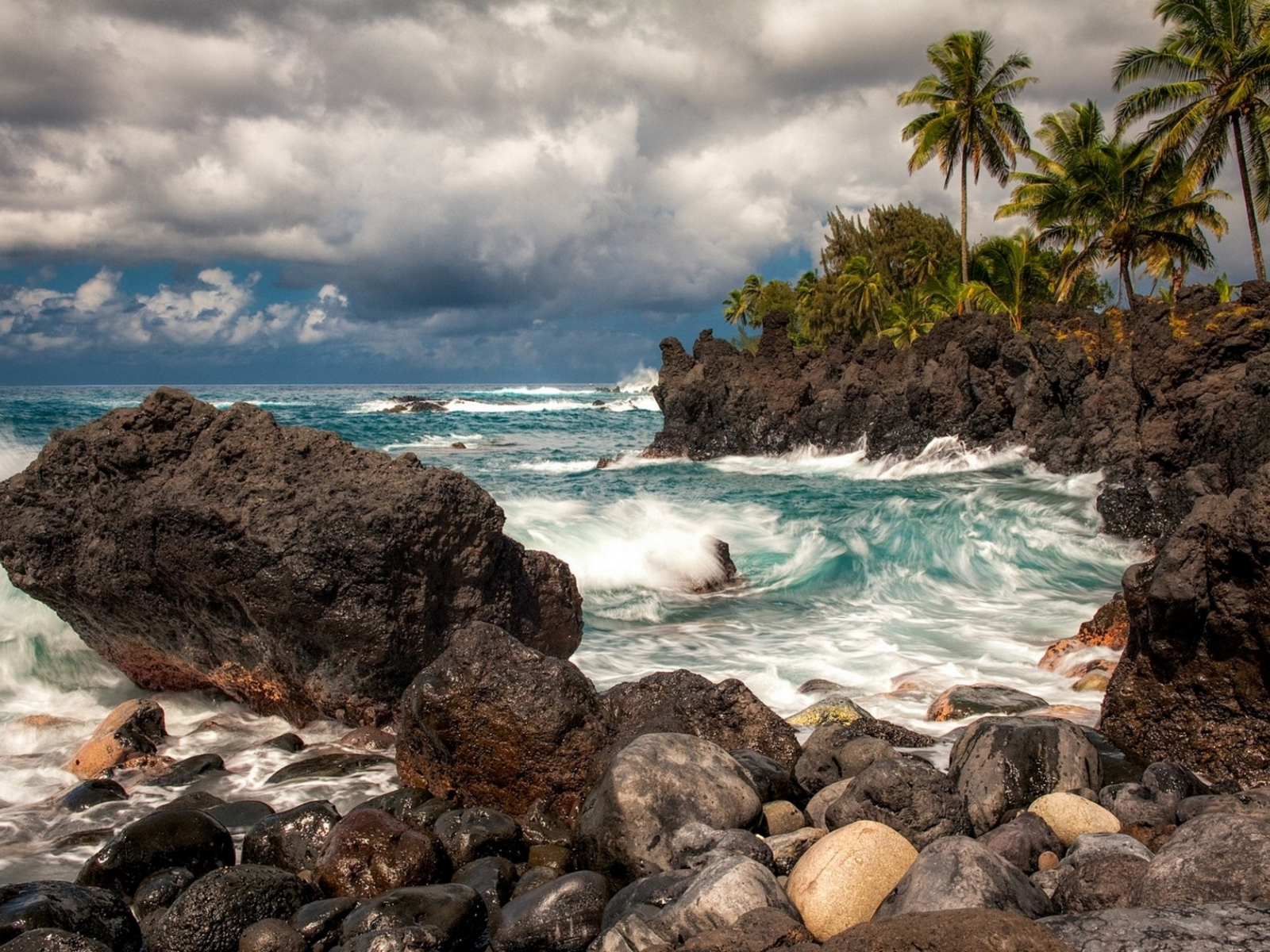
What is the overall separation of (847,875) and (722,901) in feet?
1.82

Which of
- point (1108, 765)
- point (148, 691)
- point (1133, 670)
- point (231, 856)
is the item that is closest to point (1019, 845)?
point (1108, 765)

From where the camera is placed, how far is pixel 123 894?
4.21 m

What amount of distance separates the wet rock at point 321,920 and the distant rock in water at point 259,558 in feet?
8.08

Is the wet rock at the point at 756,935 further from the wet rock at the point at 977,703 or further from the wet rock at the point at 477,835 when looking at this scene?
the wet rock at the point at 977,703

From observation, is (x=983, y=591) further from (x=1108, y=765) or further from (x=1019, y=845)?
(x=1019, y=845)

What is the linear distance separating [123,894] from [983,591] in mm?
11076

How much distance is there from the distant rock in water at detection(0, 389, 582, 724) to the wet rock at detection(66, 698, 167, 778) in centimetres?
60

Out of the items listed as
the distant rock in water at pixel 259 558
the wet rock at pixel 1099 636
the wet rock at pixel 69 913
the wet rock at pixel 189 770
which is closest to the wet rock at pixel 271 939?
the wet rock at pixel 69 913

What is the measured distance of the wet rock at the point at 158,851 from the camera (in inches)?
167

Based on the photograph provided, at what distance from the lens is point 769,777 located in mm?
5008

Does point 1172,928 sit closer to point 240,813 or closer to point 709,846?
point 709,846

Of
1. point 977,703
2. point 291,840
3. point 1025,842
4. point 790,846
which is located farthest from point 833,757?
point 291,840

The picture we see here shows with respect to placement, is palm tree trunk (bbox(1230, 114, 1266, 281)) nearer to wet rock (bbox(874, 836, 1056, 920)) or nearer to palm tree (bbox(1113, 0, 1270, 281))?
palm tree (bbox(1113, 0, 1270, 281))

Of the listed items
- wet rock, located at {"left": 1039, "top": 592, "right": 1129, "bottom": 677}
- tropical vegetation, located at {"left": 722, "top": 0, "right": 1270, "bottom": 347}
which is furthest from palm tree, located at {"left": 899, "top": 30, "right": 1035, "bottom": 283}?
wet rock, located at {"left": 1039, "top": 592, "right": 1129, "bottom": 677}
